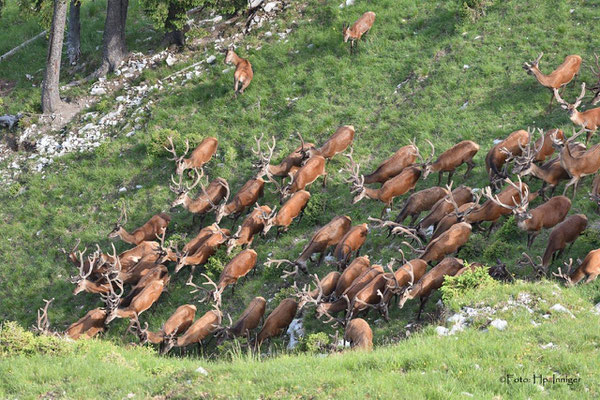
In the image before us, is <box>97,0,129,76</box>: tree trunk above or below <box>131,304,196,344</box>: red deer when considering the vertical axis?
above

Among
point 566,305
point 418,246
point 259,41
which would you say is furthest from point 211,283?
point 259,41

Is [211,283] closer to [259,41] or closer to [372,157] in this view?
[372,157]

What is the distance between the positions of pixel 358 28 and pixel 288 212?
8.14m

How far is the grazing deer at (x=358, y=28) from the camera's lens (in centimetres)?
2466

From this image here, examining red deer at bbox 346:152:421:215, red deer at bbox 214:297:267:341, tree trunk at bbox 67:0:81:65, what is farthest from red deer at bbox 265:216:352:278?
tree trunk at bbox 67:0:81:65

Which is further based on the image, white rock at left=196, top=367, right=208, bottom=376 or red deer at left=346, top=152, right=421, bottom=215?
red deer at left=346, top=152, right=421, bottom=215

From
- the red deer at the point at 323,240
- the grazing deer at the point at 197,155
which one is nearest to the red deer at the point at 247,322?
the red deer at the point at 323,240

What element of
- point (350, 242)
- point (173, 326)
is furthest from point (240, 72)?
point (173, 326)

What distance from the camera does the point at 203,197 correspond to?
20703 millimetres

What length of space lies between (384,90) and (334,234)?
682 cm

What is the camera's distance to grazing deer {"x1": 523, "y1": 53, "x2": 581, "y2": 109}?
2061 centimetres

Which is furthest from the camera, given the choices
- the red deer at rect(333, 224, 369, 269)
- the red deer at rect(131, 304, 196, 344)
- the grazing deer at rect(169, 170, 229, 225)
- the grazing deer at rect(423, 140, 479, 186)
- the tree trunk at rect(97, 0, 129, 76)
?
the tree trunk at rect(97, 0, 129, 76)

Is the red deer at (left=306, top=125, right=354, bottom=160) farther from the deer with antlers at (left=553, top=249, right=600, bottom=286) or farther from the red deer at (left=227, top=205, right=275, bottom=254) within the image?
the deer with antlers at (left=553, top=249, right=600, bottom=286)

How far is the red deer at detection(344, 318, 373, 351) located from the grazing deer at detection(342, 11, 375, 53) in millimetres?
12072
